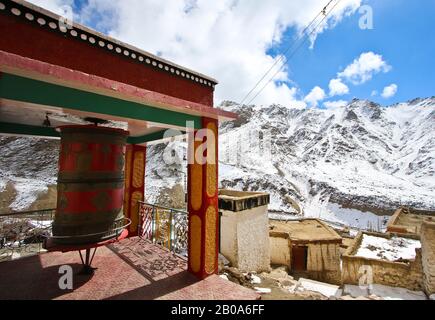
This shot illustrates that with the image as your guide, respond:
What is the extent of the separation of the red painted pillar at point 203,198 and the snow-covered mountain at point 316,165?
7.08 m

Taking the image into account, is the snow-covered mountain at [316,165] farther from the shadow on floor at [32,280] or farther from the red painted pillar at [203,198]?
the shadow on floor at [32,280]

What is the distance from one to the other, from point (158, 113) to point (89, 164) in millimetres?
1538

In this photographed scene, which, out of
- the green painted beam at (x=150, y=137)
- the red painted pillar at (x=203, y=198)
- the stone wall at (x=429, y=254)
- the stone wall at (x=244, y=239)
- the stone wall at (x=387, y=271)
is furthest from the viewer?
the stone wall at (x=387, y=271)

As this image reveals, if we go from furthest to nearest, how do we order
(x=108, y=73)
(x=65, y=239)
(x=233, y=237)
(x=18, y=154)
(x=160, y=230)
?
(x=18, y=154)
(x=233, y=237)
(x=160, y=230)
(x=108, y=73)
(x=65, y=239)

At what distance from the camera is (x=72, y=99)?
10.7 ft

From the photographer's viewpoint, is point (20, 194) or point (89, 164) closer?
point (89, 164)

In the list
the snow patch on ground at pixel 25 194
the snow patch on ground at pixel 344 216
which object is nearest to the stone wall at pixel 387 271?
the snow patch on ground at pixel 344 216

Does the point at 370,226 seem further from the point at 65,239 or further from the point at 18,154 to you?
the point at 18,154

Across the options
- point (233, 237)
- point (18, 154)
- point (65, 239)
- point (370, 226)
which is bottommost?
point (370, 226)

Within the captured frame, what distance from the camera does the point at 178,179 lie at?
3412cm

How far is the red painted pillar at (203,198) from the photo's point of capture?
4.87 metres

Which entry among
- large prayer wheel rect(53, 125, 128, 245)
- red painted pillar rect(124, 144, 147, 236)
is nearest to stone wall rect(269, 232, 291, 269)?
red painted pillar rect(124, 144, 147, 236)

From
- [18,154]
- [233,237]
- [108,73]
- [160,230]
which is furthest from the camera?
[18,154]
